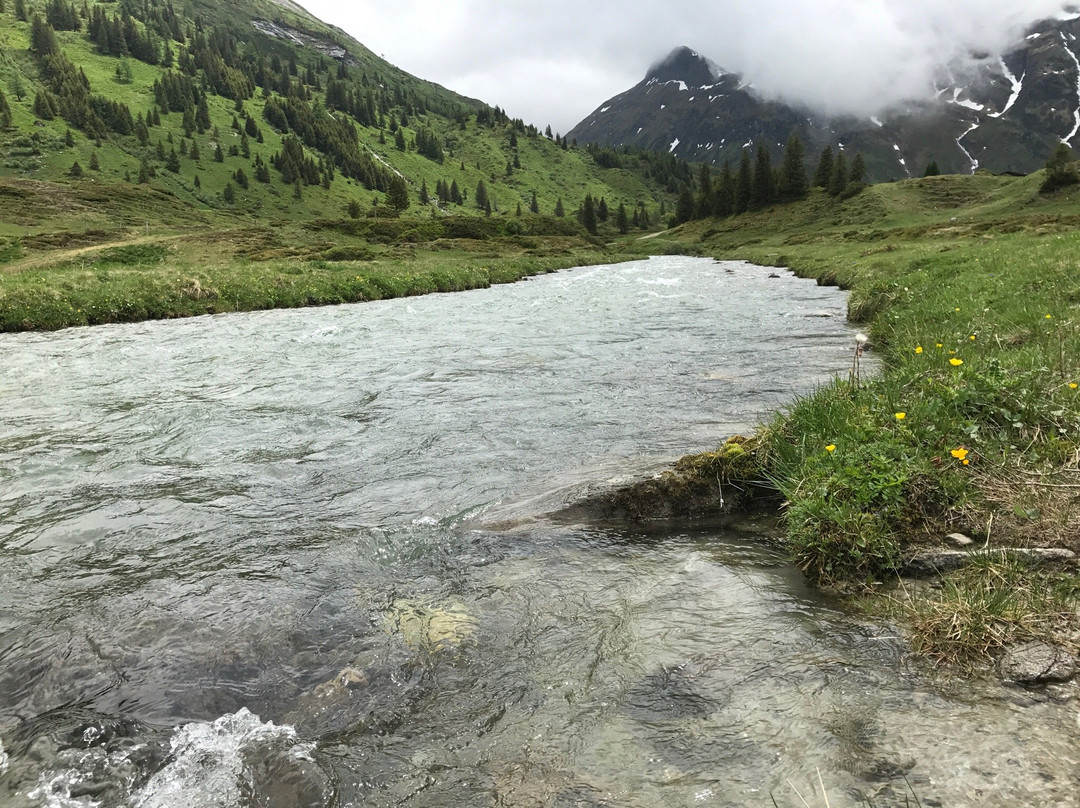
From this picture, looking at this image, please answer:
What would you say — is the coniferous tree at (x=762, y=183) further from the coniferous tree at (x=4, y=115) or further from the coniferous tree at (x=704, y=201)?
the coniferous tree at (x=4, y=115)

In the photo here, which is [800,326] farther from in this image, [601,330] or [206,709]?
[206,709]

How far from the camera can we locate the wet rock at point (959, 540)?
5.05 metres

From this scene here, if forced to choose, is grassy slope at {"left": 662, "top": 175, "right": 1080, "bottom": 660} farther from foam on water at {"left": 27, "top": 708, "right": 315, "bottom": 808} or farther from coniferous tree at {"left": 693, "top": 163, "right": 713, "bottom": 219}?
coniferous tree at {"left": 693, "top": 163, "right": 713, "bottom": 219}

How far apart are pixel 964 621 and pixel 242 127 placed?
731 ft

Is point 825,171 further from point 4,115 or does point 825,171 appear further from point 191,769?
point 4,115

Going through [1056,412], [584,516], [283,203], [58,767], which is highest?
[283,203]

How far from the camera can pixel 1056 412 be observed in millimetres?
5996

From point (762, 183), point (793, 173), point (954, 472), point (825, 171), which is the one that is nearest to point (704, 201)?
point (762, 183)

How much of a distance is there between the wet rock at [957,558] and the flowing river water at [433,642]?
84cm

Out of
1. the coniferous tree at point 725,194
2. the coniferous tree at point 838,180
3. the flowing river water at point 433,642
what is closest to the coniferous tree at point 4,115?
the coniferous tree at point 725,194

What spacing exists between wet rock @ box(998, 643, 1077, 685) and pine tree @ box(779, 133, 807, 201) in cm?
13499

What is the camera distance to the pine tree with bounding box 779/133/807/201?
120750 mm

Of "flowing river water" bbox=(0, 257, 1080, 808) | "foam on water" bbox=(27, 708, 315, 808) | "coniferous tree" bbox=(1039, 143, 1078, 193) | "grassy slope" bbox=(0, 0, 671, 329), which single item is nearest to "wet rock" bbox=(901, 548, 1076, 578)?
"flowing river water" bbox=(0, 257, 1080, 808)

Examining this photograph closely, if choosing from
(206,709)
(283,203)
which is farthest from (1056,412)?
(283,203)
